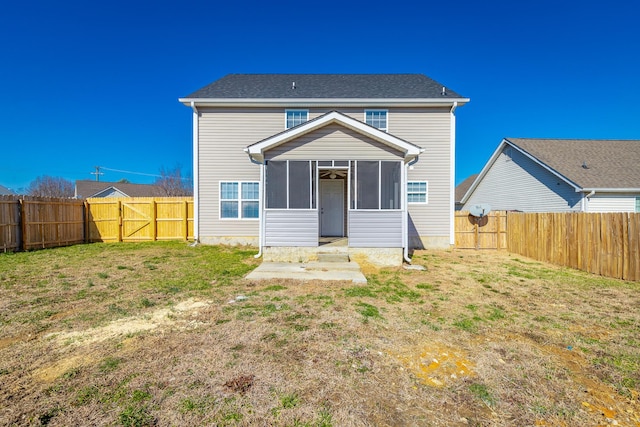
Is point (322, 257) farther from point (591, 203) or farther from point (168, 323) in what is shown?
point (591, 203)

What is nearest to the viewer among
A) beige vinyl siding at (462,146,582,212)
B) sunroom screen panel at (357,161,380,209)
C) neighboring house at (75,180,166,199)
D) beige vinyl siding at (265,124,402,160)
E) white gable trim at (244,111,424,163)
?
white gable trim at (244,111,424,163)

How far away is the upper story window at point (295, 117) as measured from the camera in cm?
1200

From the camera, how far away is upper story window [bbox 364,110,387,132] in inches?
468

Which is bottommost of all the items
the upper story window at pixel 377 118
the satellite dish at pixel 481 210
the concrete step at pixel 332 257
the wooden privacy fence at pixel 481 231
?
the concrete step at pixel 332 257

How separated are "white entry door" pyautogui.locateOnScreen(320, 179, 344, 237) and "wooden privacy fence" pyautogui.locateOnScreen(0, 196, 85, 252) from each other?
37.1 feet

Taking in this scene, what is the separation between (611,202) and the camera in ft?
41.0

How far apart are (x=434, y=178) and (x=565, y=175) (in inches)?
265

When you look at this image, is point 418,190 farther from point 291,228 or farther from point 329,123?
point 291,228

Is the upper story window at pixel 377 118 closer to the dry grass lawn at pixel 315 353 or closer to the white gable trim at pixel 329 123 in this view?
the white gable trim at pixel 329 123

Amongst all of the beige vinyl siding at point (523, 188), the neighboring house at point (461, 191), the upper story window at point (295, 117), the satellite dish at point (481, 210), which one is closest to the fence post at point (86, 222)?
the upper story window at point (295, 117)

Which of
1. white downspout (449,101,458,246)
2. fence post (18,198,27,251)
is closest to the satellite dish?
white downspout (449,101,458,246)

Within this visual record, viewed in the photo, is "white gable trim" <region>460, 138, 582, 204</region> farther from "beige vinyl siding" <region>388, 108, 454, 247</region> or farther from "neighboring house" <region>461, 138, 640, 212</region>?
"beige vinyl siding" <region>388, 108, 454, 247</region>

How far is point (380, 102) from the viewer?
11.7 meters

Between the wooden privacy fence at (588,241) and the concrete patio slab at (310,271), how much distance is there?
21.4 feet
